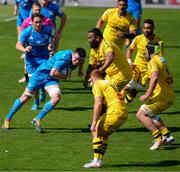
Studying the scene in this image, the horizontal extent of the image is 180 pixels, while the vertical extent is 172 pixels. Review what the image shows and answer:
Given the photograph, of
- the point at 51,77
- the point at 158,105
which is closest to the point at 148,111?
the point at 158,105

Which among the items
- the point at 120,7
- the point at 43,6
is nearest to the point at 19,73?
the point at 43,6

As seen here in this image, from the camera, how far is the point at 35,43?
59.2ft

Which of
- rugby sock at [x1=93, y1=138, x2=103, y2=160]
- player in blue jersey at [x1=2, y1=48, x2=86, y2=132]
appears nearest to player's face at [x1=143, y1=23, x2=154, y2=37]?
player in blue jersey at [x1=2, y1=48, x2=86, y2=132]

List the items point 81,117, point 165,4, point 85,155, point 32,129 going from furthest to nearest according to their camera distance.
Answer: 1. point 165,4
2. point 81,117
3. point 32,129
4. point 85,155

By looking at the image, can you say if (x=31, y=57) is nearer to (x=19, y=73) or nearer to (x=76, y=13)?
(x=19, y=73)

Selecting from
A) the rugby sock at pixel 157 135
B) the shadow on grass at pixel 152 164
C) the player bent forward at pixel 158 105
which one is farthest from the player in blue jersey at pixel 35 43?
the shadow on grass at pixel 152 164

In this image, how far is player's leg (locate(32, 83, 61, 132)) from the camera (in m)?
16.4

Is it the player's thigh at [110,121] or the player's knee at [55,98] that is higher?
the player's thigh at [110,121]

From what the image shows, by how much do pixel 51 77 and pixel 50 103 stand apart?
1.83 ft

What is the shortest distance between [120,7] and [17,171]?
8.08 m

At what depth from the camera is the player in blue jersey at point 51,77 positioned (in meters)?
16.0

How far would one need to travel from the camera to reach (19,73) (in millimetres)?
23766

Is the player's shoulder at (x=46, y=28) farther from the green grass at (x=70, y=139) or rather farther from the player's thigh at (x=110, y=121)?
the player's thigh at (x=110, y=121)

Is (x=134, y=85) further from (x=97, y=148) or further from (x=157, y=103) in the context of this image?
(x=97, y=148)
